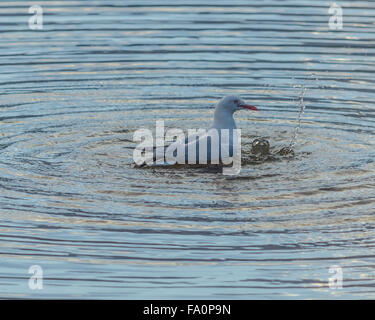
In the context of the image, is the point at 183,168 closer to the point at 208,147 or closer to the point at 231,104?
the point at 208,147

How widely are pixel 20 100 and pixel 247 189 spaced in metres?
6.16

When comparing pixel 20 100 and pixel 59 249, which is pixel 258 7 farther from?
pixel 59 249

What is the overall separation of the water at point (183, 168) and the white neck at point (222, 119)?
726mm

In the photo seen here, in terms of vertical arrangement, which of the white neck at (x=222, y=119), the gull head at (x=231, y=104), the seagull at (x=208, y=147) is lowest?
the seagull at (x=208, y=147)

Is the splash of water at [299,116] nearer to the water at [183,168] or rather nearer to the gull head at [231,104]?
the water at [183,168]

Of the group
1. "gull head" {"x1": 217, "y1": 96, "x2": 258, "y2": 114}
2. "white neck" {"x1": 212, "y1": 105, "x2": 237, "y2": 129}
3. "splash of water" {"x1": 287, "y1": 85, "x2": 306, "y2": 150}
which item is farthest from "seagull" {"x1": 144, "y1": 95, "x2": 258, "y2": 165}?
"splash of water" {"x1": 287, "y1": 85, "x2": 306, "y2": 150}

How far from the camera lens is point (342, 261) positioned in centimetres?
1002

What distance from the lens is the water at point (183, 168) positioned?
9.77 m

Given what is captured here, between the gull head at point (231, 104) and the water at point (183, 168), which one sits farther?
the gull head at point (231, 104)

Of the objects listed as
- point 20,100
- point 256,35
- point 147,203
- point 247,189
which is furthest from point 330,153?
point 256,35

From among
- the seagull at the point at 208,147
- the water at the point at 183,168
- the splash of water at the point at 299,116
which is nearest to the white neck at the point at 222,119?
the seagull at the point at 208,147

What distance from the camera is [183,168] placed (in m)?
13.3

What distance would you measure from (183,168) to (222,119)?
1.27m

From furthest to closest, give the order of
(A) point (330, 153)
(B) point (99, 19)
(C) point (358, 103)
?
(B) point (99, 19), (C) point (358, 103), (A) point (330, 153)
